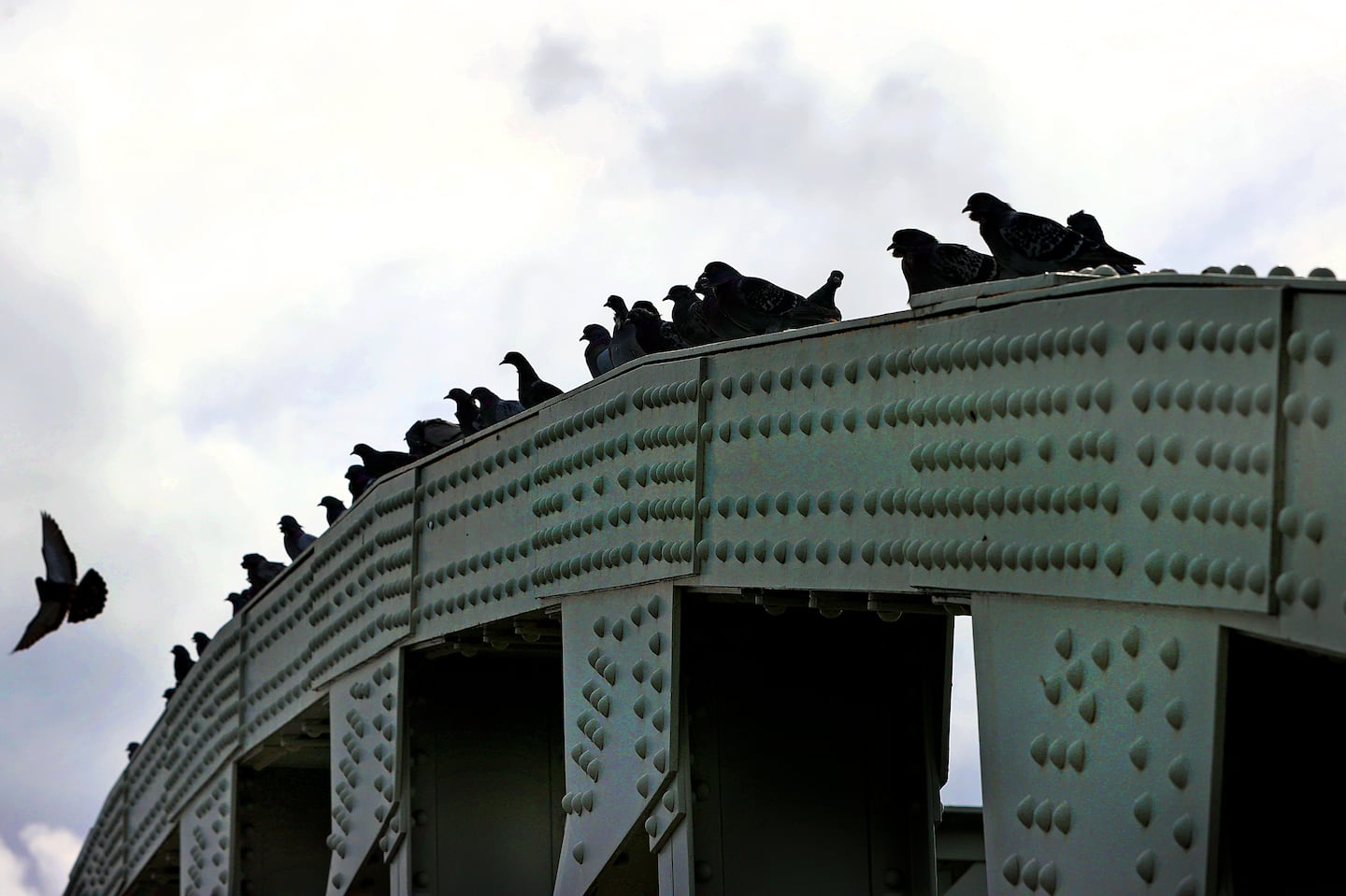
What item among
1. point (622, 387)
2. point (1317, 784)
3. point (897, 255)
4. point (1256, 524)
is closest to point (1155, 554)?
point (1256, 524)

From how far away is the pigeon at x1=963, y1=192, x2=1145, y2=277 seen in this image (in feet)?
30.8

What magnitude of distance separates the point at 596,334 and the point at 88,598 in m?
4.29

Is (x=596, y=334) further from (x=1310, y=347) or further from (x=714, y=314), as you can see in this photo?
(x=1310, y=347)

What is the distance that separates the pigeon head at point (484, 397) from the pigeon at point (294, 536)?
4.99 meters

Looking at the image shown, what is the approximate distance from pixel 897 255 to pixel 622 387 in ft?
7.90

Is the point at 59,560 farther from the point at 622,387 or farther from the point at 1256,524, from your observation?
the point at 1256,524

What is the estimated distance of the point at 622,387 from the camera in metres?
11.9

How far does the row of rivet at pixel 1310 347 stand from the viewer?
23.2 feet

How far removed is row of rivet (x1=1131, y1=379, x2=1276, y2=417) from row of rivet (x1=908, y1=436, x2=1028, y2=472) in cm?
67

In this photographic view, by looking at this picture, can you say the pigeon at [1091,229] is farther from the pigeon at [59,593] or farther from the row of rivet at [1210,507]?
the pigeon at [59,593]

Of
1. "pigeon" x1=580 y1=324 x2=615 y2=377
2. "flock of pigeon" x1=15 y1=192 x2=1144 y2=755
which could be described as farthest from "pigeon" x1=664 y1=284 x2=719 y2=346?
"pigeon" x1=580 y1=324 x2=615 y2=377

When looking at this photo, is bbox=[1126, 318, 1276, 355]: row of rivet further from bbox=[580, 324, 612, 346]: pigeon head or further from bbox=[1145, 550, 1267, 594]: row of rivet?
bbox=[580, 324, 612, 346]: pigeon head

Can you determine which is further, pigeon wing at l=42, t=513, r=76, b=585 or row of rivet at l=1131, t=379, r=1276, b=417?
pigeon wing at l=42, t=513, r=76, b=585

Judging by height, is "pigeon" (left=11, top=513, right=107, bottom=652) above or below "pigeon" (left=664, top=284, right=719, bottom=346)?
below
